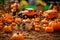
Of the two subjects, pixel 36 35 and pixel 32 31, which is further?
pixel 32 31

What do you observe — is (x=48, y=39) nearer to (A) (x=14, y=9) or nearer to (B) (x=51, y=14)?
(B) (x=51, y=14)

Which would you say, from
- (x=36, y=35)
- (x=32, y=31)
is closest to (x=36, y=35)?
(x=36, y=35)

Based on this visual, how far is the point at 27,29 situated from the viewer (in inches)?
179

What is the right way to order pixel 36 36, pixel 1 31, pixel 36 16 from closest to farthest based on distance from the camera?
1. pixel 36 36
2. pixel 1 31
3. pixel 36 16

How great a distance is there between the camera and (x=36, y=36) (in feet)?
13.3

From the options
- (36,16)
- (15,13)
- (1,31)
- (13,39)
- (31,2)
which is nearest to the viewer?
(13,39)

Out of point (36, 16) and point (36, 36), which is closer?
point (36, 36)

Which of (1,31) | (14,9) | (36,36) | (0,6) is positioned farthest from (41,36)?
(14,9)

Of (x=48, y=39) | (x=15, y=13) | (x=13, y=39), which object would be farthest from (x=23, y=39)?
(x=15, y=13)

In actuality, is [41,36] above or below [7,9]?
→ below

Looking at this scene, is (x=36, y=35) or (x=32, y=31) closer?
(x=36, y=35)

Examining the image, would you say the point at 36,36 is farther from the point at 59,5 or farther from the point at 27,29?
the point at 59,5

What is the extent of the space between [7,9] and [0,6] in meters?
0.86

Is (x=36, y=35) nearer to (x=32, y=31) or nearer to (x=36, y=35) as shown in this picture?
(x=36, y=35)
